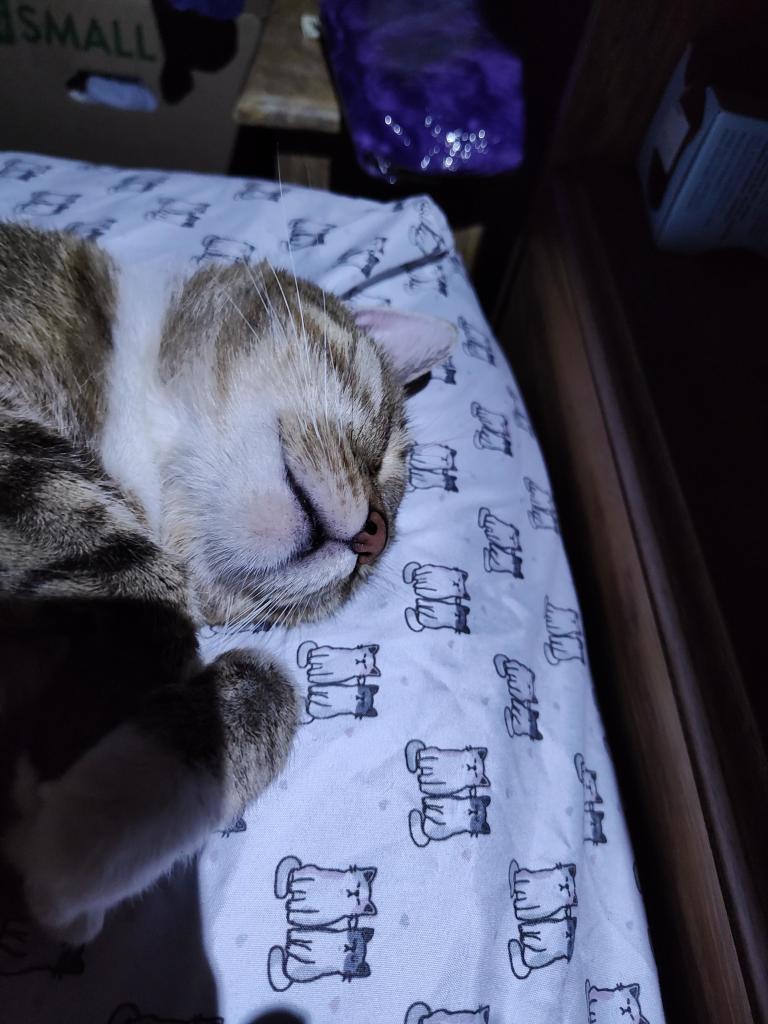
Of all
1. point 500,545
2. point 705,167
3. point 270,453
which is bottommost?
point 500,545

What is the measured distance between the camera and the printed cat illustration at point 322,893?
29.0 inches

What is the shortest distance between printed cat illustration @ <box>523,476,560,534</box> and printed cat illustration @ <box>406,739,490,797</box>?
1.41ft

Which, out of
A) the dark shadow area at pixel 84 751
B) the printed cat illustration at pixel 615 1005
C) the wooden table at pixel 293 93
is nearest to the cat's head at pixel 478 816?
the printed cat illustration at pixel 615 1005

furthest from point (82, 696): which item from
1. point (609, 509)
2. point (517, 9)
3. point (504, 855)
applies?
point (517, 9)

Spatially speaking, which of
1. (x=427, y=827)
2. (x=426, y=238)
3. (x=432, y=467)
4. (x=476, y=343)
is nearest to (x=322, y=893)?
(x=427, y=827)

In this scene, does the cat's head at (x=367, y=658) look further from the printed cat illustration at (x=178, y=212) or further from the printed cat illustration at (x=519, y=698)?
the printed cat illustration at (x=178, y=212)

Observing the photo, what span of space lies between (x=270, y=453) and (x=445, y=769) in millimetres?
440

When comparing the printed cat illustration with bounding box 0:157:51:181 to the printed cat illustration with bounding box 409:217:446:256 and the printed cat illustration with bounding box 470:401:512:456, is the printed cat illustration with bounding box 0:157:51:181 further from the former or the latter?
A: the printed cat illustration with bounding box 470:401:512:456

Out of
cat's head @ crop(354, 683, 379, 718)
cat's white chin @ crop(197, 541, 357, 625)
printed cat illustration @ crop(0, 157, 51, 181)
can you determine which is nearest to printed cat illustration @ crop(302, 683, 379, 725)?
cat's head @ crop(354, 683, 379, 718)

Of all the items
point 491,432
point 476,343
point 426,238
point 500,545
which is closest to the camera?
point 500,545

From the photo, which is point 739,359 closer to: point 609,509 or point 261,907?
point 609,509

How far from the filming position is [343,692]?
890 mm

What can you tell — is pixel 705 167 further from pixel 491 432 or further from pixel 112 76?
pixel 112 76

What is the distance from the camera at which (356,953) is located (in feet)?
2.40
